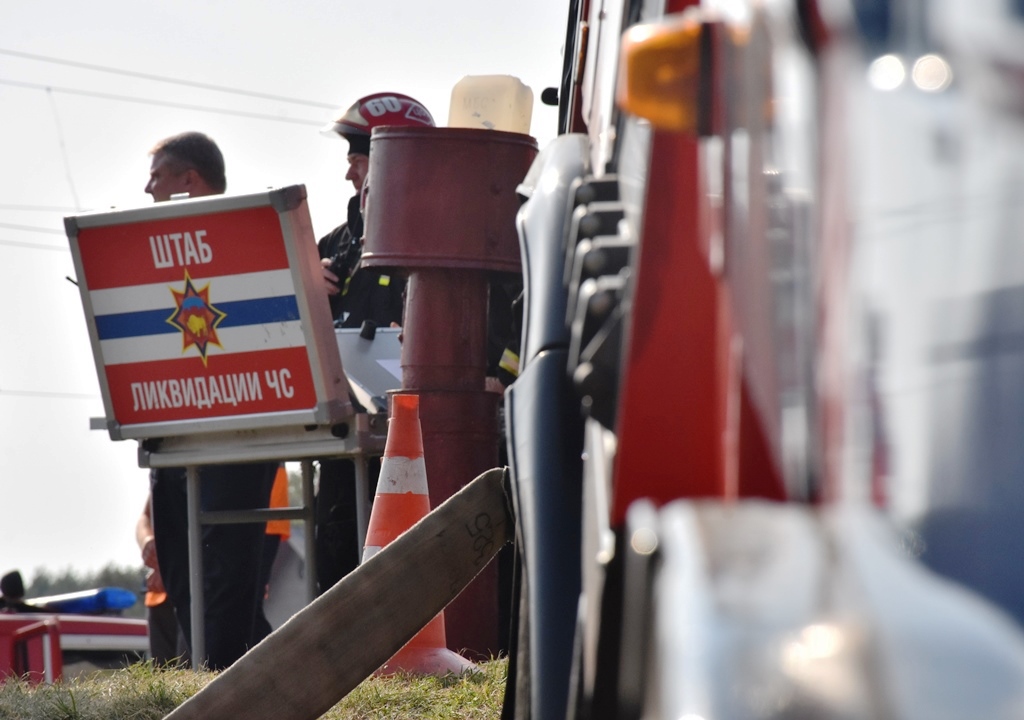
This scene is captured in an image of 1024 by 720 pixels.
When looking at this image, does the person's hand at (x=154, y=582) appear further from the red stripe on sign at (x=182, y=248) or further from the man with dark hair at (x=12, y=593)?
the man with dark hair at (x=12, y=593)

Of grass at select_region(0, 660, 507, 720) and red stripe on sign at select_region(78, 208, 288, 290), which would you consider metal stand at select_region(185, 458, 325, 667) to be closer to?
red stripe on sign at select_region(78, 208, 288, 290)

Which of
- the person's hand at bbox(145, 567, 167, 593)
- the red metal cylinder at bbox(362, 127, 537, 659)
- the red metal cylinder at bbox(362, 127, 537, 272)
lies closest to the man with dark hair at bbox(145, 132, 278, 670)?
the person's hand at bbox(145, 567, 167, 593)

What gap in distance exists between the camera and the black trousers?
251 inches

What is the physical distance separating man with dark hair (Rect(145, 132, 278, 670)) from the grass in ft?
5.38

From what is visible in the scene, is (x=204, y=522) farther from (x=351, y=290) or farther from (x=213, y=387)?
(x=351, y=290)

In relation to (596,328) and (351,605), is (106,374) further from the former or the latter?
(596,328)

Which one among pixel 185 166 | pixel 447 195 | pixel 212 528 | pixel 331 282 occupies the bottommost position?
pixel 212 528

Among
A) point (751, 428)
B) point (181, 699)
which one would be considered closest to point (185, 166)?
point (181, 699)

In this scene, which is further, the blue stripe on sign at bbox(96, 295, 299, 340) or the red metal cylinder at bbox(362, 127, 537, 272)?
the blue stripe on sign at bbox(96, 295, 299, 340)

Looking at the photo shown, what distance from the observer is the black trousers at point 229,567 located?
637 cm

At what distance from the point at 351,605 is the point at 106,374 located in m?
3.42

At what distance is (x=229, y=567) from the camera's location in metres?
6.45

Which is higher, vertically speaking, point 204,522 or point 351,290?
point 351,290

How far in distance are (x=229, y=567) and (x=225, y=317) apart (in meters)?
1.06
